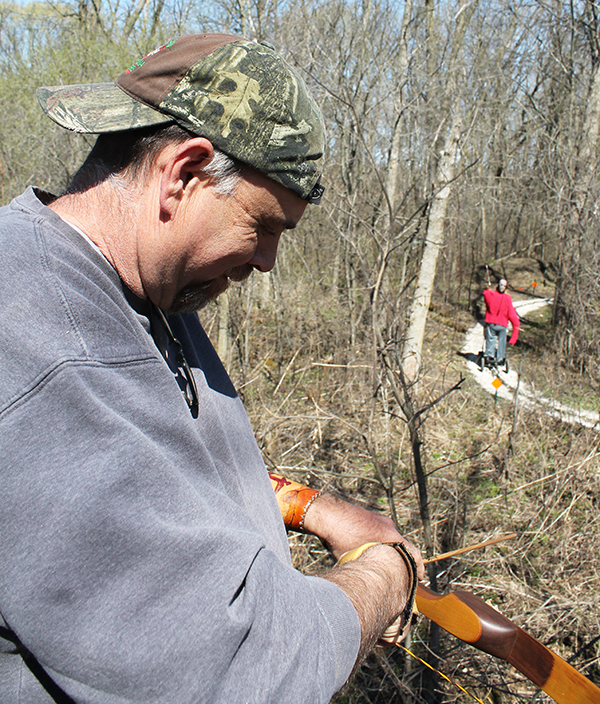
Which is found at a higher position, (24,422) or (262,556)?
(24,422)

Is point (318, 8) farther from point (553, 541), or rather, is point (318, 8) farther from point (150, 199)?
point (150, 199)

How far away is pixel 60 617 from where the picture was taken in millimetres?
645

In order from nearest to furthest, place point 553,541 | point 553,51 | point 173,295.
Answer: point 173,295 → point 553,541 → point 553,51

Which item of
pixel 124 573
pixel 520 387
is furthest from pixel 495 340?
pixel 124 573

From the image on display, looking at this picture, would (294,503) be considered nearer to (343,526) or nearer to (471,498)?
(343,526)

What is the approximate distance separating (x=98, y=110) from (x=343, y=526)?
1227 mm

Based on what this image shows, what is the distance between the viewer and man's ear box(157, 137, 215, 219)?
99 centimetres

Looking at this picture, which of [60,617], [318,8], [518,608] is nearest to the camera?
[60,617]

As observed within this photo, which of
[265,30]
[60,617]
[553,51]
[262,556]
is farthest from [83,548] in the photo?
[553,51]

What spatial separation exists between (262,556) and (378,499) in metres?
4.15

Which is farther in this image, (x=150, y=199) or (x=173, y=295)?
A: (x=173, y=295)

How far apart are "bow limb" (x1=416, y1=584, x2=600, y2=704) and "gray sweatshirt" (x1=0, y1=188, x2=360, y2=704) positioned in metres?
0.65

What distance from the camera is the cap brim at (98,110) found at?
100 centimetres

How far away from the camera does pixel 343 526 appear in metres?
1.50
